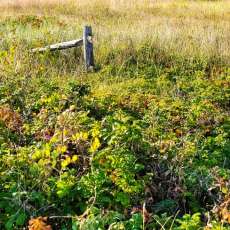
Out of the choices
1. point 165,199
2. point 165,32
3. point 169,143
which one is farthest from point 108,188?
point 165,32

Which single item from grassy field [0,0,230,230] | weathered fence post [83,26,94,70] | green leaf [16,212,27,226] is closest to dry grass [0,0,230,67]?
grassy field [0,0,230,230]

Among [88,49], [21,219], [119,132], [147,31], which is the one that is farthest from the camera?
[147,31]

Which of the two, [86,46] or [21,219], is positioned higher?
[86,46]

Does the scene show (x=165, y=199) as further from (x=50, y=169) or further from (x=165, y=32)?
(x=165, y=32)

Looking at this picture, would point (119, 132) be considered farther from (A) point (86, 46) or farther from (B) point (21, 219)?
(A) point (86, 46)

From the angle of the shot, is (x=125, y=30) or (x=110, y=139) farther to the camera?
(x=125, y=30)

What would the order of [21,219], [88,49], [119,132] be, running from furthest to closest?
[88,49] → [119,132] → [21,219]

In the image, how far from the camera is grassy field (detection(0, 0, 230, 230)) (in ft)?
12.7

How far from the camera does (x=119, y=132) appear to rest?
15.7 ft

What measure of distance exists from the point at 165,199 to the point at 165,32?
25.9 ft

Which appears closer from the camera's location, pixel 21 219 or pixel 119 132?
pixel 21 219

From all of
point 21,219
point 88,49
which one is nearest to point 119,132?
point 21,219

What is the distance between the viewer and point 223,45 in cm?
1076

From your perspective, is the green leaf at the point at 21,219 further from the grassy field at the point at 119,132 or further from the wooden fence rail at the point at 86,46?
the wooden fence rail at the point at 86,46
